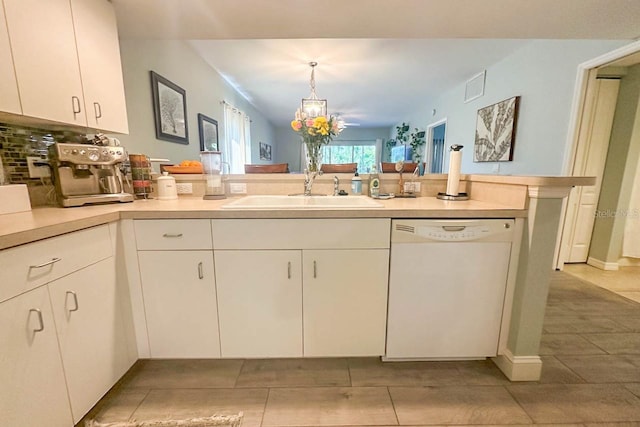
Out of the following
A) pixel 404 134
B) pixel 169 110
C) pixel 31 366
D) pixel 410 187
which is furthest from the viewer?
pixel 404 134

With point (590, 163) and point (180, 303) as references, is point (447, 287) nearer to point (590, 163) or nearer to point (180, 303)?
point (180, 303)

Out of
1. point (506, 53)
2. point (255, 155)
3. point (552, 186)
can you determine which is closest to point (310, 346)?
point (552, 186)

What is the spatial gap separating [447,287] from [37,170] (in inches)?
87.9

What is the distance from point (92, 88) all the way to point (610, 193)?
4527mm

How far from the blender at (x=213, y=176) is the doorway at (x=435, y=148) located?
4.73 metres

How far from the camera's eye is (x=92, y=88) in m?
1.38

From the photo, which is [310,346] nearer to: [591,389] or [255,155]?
[591,389]

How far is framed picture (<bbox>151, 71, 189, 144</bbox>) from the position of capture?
7.73 feet

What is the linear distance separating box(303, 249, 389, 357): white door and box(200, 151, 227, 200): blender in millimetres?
782

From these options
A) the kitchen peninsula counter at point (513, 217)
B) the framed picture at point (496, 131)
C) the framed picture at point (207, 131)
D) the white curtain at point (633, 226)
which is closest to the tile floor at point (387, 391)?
the kitchen peninsula counter at point (513, 217)

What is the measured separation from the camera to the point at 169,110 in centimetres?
257

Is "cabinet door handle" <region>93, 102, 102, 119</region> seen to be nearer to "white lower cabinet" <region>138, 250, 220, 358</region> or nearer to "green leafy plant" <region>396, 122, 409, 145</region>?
"white lower cabinet" <region>138, 250, 220, 358</region>

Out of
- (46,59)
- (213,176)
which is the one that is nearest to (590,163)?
(213,176)

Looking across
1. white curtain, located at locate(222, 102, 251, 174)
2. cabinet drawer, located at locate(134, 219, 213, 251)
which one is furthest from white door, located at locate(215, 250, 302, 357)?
white curtain, located at locate(222, 102, 251, 174)
